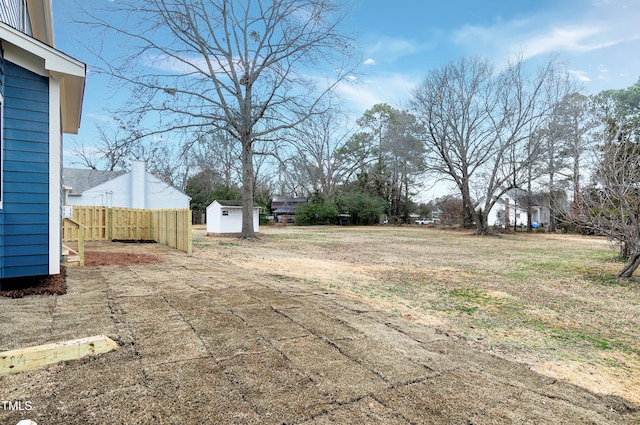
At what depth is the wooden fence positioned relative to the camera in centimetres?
1179

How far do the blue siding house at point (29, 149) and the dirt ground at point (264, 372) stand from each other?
2.86 feet

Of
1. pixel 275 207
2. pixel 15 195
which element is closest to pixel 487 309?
pixel 15 195

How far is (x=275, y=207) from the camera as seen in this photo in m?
46.2

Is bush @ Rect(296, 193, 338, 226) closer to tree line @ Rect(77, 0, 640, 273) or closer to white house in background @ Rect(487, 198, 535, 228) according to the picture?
tree line @ Rect(77, 0, 640, 273)

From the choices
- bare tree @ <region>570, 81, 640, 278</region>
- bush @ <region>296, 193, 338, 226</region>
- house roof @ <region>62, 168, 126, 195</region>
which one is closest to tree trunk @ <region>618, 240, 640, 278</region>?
bare tree @ <region>570, 81, 640, 278</region>

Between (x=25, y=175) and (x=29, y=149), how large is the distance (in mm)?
340

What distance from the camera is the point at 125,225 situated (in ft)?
46.5

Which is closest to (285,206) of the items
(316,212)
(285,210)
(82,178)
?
(285,210)

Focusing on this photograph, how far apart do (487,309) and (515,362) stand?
224 centimetres

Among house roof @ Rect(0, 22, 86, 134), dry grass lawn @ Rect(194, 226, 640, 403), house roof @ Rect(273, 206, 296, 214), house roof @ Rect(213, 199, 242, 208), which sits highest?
house roof @ Rect(0, 22, 86, 134)

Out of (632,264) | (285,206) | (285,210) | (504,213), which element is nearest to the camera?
(632,264)

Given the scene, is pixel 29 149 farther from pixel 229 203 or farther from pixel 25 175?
pixel 229 203

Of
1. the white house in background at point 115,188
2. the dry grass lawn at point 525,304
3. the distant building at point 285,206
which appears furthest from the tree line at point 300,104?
the distant building at point 285,206

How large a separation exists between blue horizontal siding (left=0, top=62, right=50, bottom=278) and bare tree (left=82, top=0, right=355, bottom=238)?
31.0 feet
